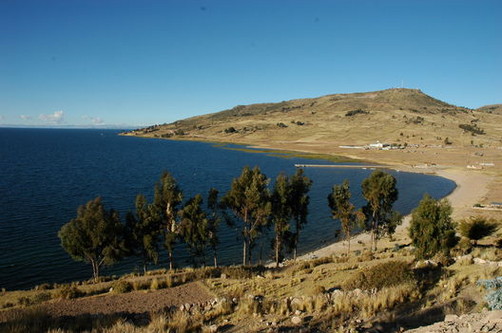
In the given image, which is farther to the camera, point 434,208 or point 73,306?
point 434,208

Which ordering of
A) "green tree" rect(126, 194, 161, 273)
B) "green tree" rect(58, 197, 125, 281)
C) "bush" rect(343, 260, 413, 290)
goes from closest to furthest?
"bush" rect(343, 260, 413, 290) < "green tree" rect(58, 197, 125, 281) < "green tree" rect(126, 194, 161, 273)

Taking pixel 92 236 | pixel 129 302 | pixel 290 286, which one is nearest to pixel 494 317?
pixel 290 286

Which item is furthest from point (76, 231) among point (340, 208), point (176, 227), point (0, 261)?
point (340, 208)

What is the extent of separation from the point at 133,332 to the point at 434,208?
31.7 m

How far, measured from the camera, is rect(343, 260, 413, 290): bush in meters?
20.0

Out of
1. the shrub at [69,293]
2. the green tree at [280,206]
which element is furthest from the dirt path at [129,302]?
the green tree at [280,206]

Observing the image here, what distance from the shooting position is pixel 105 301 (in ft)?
73.3

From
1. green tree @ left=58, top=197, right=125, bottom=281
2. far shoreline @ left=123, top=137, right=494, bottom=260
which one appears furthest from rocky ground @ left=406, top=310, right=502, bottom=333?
far shoreline @ left=123, top=137, right=494, bottom=260

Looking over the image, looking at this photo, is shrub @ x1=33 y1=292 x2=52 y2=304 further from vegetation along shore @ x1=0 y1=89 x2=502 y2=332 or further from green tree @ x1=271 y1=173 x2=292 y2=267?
green tree @ x1=271 y1=173 x2=292 y2=267

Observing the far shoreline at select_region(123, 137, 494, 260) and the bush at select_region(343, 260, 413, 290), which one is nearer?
the bush at select_region(343, 260, 413, 290)

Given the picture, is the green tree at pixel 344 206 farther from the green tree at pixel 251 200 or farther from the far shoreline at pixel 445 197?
the green tree at pixel 251 200

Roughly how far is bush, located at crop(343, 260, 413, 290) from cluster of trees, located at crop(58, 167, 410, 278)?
50.0 ft

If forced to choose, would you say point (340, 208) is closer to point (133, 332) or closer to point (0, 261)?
point (133, 332)

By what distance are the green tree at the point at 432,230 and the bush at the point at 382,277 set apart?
1087 centimetres
